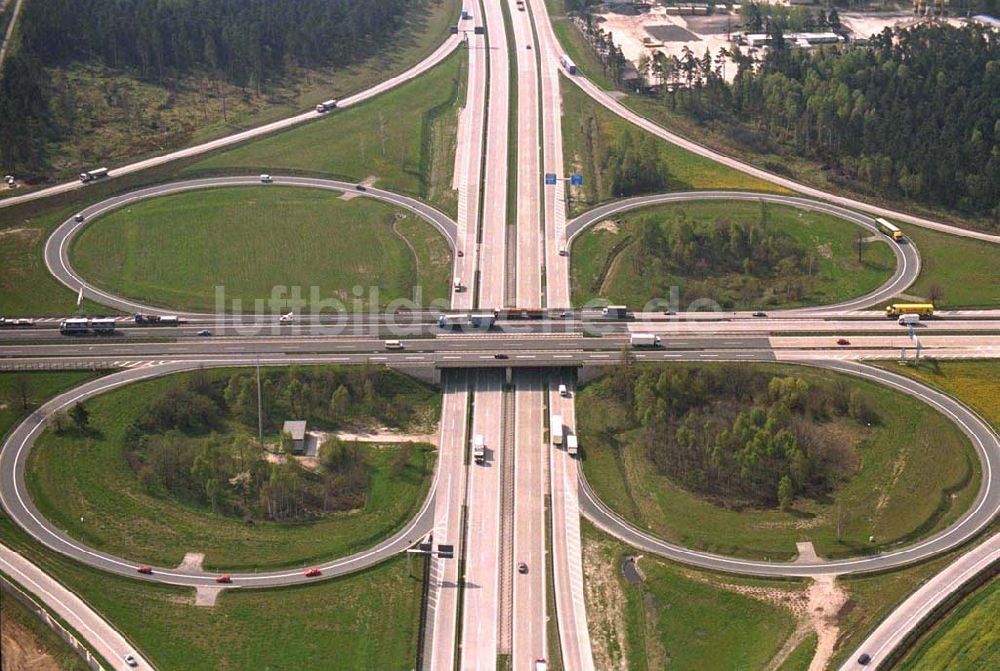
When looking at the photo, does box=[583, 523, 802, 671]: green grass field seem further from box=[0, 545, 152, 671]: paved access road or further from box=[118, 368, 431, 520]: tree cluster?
box=[0, 545, 152, 671]: paved access road

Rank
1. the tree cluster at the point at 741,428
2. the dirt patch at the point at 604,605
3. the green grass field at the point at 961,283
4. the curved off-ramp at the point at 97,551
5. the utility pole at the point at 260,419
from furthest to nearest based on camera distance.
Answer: the green grass field at the point at 961,283, the utility pole at the point at 260,419, the tree cluster at the point at 741,428, the curved off-ramp at the point at 97,551, the dirt patch at the point at 604,605

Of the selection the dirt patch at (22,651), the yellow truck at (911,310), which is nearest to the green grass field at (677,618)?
the dirt patch at (22,651)

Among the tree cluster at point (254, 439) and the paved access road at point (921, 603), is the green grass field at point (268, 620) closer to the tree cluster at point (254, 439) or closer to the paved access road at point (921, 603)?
the tree cluster at point (254, 439)

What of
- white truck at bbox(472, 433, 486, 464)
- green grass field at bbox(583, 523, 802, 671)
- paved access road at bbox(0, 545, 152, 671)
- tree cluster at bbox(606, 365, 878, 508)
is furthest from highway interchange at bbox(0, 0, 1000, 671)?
tree cluster at bbox(606, 365, 878, 508)

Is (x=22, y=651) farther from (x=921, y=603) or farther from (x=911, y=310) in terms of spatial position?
(x=911, y=310)

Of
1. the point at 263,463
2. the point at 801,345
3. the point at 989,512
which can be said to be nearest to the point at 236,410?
the point at 263,463

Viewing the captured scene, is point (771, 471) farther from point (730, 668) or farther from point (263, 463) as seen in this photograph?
point (263, 463)
